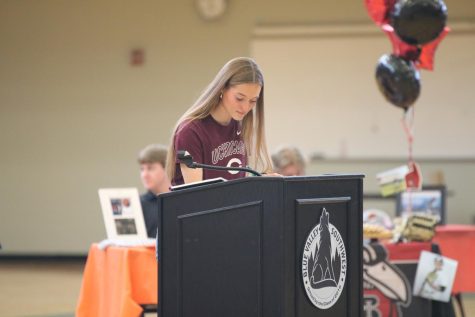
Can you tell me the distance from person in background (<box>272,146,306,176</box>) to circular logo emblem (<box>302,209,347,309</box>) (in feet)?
8.52

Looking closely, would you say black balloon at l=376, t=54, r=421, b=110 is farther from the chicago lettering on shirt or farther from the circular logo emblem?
the circular logo emblem

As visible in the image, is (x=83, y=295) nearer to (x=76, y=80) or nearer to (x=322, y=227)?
(x=322, y=227)

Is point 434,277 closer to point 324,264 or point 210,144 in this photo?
point 210,144

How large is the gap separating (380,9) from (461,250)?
1.53 metres

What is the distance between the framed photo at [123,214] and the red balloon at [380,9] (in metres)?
1.98

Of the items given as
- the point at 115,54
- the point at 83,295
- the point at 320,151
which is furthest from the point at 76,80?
the point at 83,295

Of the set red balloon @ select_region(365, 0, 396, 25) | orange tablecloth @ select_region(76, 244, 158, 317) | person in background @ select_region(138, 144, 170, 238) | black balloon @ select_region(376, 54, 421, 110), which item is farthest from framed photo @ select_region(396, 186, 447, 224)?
orange tablecloth @ select_region(76, 244, 158, 317)

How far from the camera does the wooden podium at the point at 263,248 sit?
2250 mm

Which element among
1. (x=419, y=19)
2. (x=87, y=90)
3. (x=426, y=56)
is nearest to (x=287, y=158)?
(x=419, y=19)

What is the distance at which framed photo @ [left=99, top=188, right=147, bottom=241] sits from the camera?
13.5ft

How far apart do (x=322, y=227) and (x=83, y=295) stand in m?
1.99

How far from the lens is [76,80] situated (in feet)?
28.9

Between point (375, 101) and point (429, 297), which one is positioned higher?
point (375, 101)

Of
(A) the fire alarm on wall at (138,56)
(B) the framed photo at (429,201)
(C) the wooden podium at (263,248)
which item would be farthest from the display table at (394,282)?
(A) the fire alarm on wall at (138,56)
